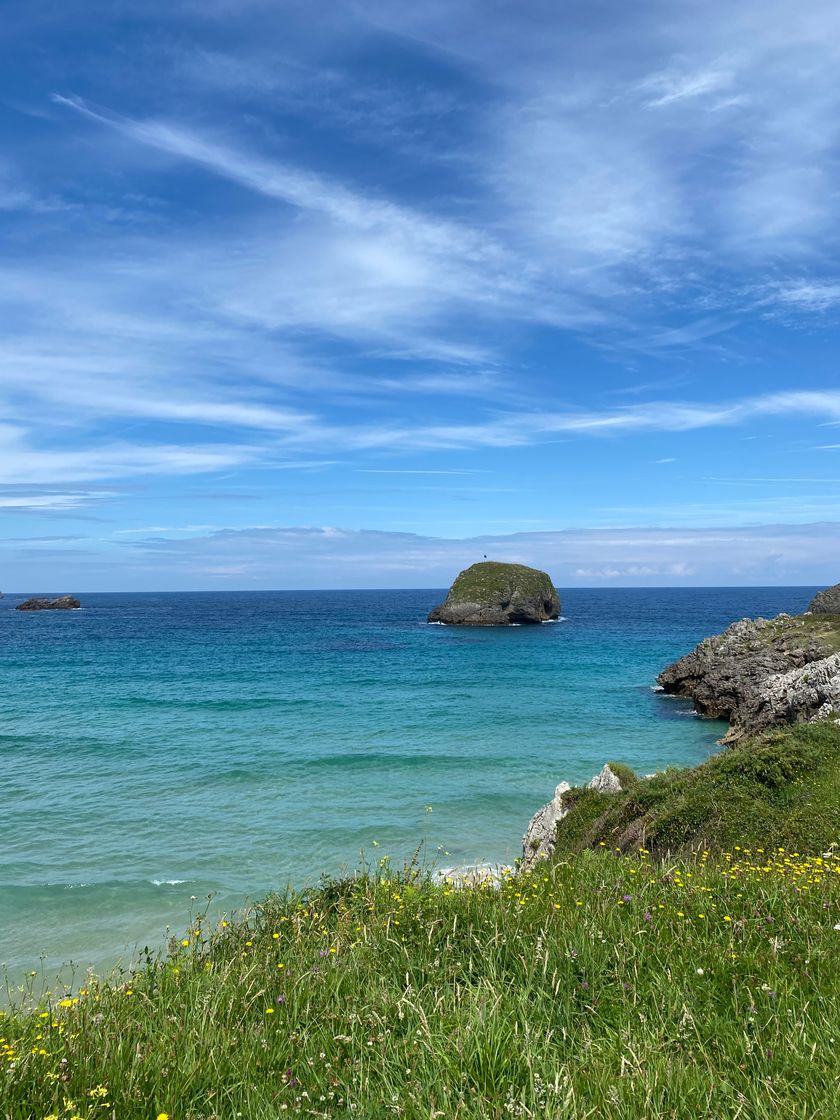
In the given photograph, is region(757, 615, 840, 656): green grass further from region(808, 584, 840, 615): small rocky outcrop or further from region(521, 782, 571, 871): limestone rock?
region(521, 782, 571, 871): limestone rock

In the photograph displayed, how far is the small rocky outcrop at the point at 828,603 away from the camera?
175 feet

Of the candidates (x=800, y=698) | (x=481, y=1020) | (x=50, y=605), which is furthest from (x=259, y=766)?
(x=50, y=605)

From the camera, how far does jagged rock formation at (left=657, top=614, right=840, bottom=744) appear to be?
78.2 feet

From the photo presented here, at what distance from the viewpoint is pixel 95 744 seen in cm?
3059

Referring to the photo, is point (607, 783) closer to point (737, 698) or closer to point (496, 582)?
point (737, 698)

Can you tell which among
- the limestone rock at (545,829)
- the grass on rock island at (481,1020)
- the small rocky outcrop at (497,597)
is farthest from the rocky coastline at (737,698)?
the small rocky outcrop at (497,597)

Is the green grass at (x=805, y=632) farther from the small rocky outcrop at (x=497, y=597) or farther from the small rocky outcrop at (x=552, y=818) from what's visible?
the small rocky outcrop at (x=497, y=597)

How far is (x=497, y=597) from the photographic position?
114 metres

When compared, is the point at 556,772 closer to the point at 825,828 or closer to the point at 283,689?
the point at 825,828

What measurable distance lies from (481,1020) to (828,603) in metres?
59.2

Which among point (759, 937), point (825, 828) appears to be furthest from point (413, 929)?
point (825, 828)

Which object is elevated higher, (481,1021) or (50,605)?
(481,1021)

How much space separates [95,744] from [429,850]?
19.6 meters

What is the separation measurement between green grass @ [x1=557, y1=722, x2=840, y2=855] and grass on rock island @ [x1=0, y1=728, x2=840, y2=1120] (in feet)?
18.3
